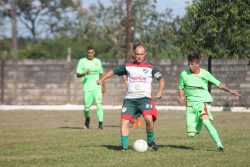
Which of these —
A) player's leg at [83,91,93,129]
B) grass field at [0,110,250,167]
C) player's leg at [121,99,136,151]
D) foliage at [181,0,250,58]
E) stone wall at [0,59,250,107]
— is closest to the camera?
grass field at [0,110,250,167]

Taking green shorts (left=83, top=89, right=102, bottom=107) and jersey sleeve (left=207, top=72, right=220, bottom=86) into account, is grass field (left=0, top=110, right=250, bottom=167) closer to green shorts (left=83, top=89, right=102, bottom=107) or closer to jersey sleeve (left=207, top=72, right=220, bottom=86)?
green shorts (left=83, top=89, right=102, bottom=107)

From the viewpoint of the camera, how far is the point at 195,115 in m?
13.7

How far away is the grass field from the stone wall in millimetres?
10248

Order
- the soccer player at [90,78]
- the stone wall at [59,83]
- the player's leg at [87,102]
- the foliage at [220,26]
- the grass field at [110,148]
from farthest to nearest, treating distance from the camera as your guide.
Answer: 1. the stone wall at [59,83]
2. the foliage at [220,26]
3. the player's leg at [87,102]
4. the soccer player at [90,78]
5. the grass field at [110,148]

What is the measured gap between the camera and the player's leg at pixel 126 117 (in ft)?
44.0

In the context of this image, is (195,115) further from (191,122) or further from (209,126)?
(209,126)

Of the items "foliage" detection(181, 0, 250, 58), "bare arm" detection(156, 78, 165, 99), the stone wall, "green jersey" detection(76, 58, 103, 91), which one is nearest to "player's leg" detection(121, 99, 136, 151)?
"bare arm" detection(156, 78, 165, 99)

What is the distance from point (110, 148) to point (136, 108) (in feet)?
3.19

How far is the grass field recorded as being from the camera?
11664 mm

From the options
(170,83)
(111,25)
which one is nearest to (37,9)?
(111,25)

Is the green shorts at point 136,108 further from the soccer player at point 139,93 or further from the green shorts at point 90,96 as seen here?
the green shorts at point 90,96

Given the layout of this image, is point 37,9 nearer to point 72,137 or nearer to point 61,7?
point 61,7

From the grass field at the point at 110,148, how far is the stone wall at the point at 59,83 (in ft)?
33.6

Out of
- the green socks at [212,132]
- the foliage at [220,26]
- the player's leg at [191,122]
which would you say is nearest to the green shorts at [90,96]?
the player's leg at [191,122]
